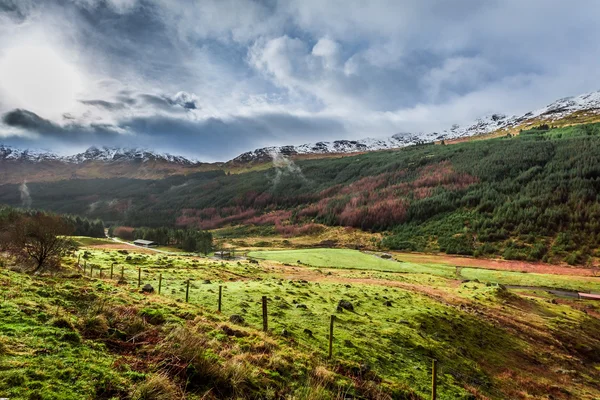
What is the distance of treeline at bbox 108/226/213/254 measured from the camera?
11830 cm

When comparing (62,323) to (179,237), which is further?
(179,237)

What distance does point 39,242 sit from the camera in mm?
31453

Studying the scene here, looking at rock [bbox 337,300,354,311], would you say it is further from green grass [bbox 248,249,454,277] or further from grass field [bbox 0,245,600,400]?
green grass [bbox 248,249,454,277]

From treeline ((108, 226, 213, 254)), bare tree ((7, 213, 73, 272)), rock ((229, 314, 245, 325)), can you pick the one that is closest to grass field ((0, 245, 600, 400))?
rock ((229, 314, 245, 325))

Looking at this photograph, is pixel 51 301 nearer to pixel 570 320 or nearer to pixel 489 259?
pixel 570 320

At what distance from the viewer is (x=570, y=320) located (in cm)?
3759

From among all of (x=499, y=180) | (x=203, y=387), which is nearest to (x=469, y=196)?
(x=499, y=180)

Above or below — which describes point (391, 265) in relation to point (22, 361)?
below

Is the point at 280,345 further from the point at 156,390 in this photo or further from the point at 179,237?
the point at 179,237

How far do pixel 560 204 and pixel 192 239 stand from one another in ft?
514

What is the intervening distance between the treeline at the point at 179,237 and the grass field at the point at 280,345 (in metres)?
92.0

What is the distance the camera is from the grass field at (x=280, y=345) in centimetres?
871

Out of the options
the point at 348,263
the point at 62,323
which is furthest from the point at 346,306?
the point at 348,263

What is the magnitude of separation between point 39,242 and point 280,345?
A: 30.6 metres
